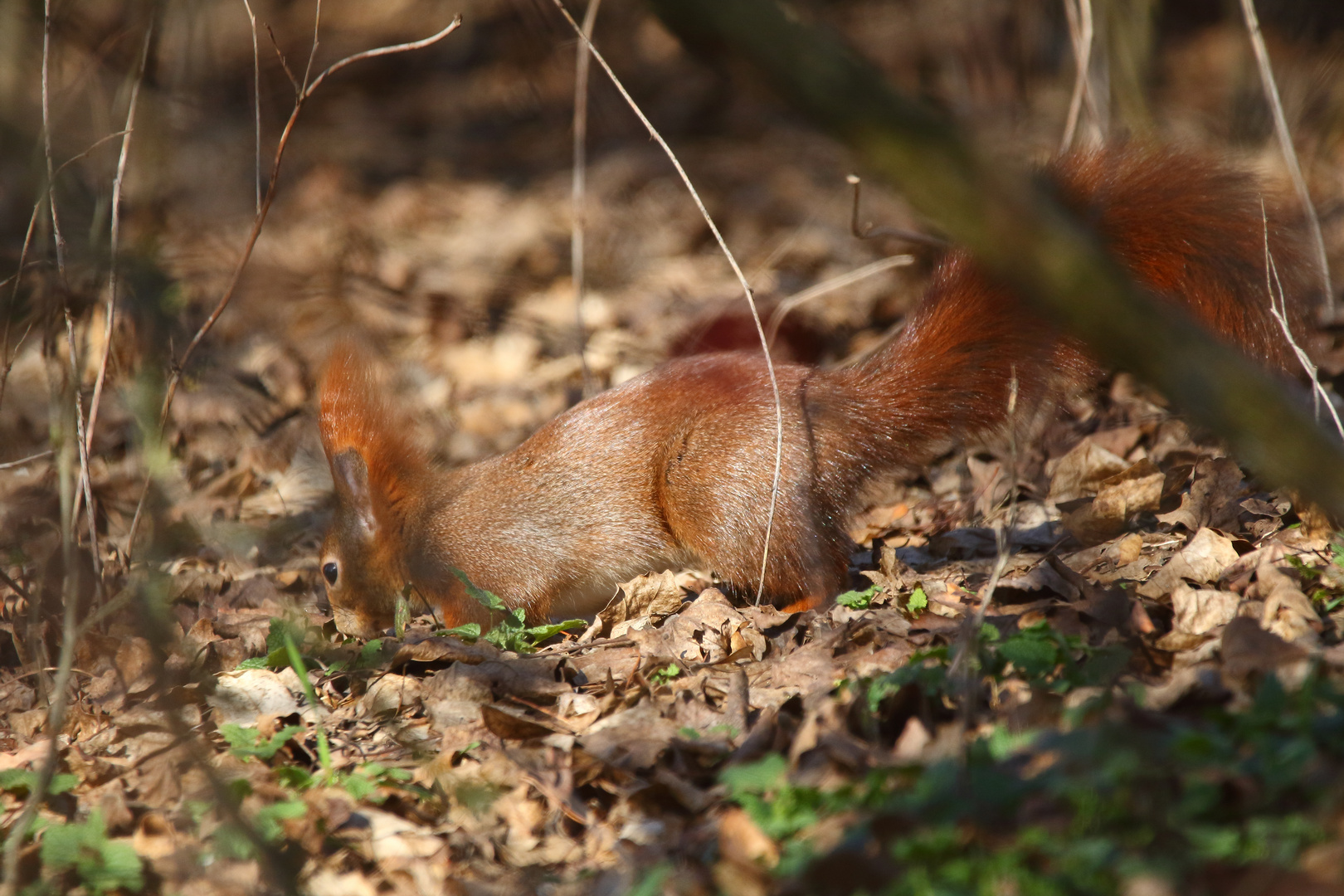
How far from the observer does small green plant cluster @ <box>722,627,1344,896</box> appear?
161 centimetres

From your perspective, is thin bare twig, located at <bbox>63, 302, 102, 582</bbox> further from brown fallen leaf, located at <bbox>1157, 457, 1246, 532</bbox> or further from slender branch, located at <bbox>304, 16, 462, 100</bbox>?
brown fallen leaf, located at <bbox>1157, 457, 1246, 532</bbox>

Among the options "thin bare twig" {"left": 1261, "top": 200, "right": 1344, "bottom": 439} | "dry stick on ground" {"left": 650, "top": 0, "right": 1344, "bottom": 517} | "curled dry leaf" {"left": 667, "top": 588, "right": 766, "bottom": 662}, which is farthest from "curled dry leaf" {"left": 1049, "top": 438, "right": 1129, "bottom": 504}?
"dry stick on ground" {"left": 650, "top": 0, "right": 1344, "bottom": 517}

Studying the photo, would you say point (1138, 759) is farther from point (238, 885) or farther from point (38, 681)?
point (38, 681)

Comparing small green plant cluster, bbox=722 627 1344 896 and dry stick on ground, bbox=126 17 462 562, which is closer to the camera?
small green plant cluster, bbox=722 627 1344 896

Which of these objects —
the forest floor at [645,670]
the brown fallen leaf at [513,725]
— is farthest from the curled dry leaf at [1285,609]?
the brown fallen leaf at [513,725]

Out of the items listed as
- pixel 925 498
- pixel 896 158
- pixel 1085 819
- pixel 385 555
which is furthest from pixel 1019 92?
pixel 1085 819

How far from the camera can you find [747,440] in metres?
3.54

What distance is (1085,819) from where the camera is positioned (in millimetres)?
1673

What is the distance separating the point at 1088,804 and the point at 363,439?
302 centimetres

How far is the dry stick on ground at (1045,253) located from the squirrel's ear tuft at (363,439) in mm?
2409

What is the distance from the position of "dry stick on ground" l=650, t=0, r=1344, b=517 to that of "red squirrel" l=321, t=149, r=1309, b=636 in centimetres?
107

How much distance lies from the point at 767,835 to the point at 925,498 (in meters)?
2.72

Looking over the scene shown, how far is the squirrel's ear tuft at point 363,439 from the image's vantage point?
152 inches

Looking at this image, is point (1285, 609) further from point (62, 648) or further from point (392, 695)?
point (62, 648)
